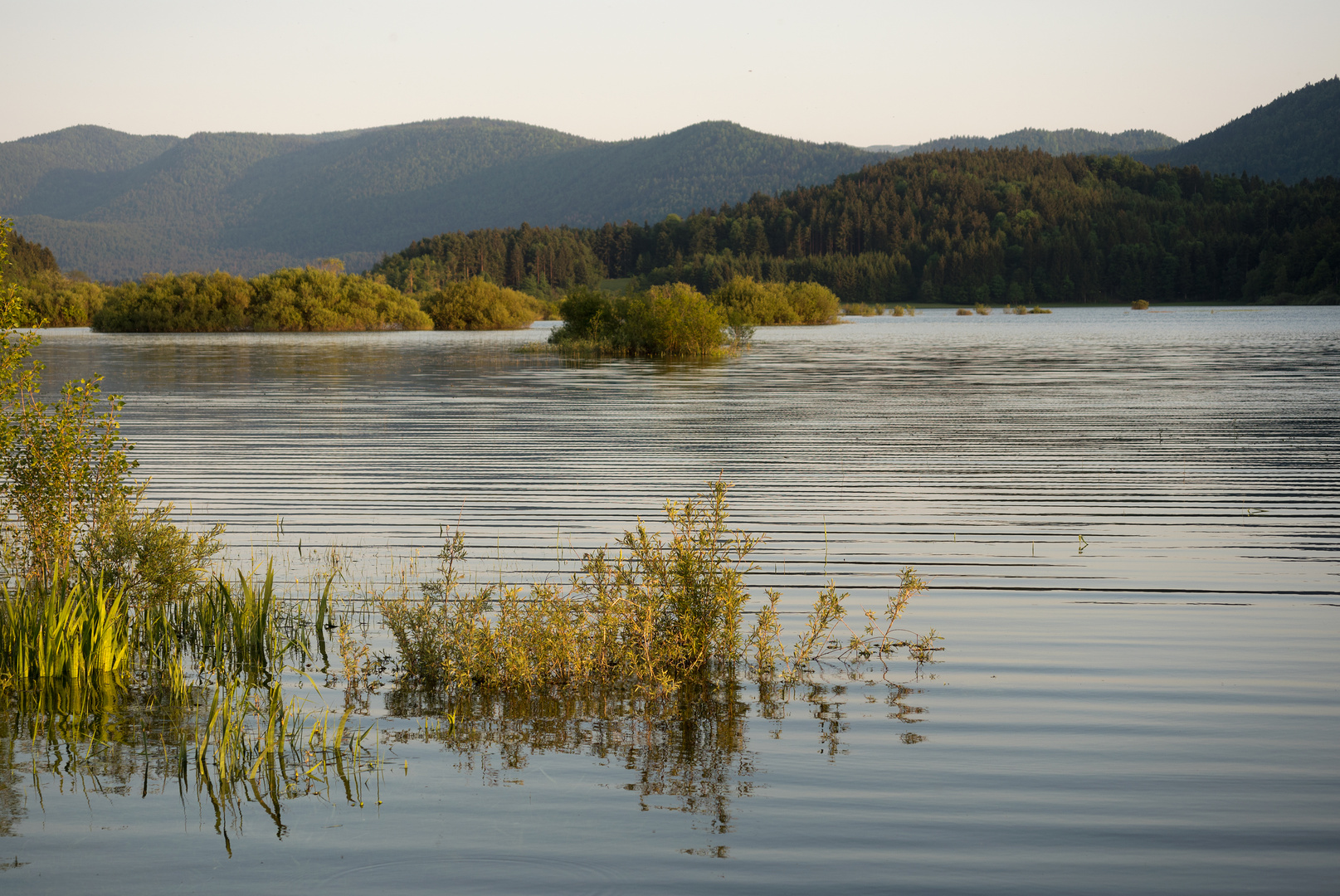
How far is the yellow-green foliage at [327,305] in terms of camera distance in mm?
110075

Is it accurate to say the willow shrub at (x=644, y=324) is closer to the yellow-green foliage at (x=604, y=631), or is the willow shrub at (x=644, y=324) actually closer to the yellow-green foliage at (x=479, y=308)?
the yellow-green foliage at (x=479, y=308)

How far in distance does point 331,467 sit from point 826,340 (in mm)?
59590

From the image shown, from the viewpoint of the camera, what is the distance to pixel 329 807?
18.2ft

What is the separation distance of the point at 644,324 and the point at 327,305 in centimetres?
6379

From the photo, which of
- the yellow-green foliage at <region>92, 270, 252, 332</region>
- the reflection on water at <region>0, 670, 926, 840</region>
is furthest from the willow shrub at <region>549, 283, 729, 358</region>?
the yellow-green foliage at <region>92, 270, 252, 332</region>

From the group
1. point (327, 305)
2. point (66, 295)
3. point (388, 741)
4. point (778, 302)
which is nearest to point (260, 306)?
point (327, 305)

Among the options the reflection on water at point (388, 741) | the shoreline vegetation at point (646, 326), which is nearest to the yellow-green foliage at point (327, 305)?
the shoreline vegetation at point (646, 326)

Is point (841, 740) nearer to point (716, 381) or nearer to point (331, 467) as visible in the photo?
point (331, 467)

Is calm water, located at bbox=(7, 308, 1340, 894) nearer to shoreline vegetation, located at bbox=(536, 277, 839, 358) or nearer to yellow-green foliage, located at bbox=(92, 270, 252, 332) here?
shoreline vegetation, located at bbox=(536, 277, 839, 358)

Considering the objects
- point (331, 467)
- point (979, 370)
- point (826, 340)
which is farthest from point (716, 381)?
point (826, 340)

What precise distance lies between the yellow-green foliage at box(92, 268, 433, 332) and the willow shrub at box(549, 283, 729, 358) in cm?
5358

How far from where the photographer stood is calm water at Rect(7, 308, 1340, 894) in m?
4.98

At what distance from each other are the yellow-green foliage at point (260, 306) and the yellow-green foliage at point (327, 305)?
81 millimetres

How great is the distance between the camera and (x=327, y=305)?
360ft
